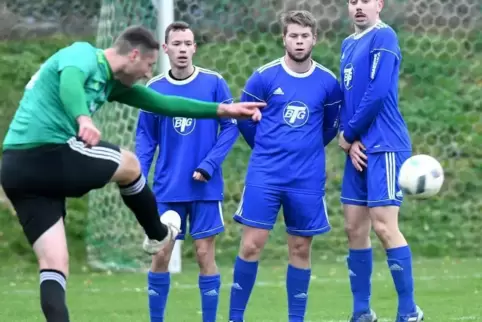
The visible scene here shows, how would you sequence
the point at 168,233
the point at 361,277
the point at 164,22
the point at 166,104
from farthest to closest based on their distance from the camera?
the point at 164,22 → the point at 361,277 → the point at 168,233 → the point at 166,104

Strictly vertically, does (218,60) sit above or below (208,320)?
above

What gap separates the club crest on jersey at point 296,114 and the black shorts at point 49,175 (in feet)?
5.77

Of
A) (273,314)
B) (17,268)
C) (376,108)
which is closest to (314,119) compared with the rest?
(376,108)

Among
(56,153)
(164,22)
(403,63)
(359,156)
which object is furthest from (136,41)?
(403,63)

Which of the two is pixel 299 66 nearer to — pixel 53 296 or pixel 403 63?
pixel 53 296

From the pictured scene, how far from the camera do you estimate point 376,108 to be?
7.37m

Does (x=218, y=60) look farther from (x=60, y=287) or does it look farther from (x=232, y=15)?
(x=60, y=287)

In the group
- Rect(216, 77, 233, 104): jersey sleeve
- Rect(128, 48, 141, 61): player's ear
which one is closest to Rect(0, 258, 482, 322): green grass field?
Rect(216, 77, 233, 104): jersey sleeve

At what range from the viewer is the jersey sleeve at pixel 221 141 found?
764cm

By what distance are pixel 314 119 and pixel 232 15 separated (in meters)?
5.38

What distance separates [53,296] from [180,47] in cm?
244

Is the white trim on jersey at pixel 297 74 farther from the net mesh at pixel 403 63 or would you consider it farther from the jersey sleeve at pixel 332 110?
the net mesh at pixel 403 63

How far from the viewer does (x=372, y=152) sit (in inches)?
293

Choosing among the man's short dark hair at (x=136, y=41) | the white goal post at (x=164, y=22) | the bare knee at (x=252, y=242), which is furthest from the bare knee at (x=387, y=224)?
the white goal post at (x=164, y=22)
